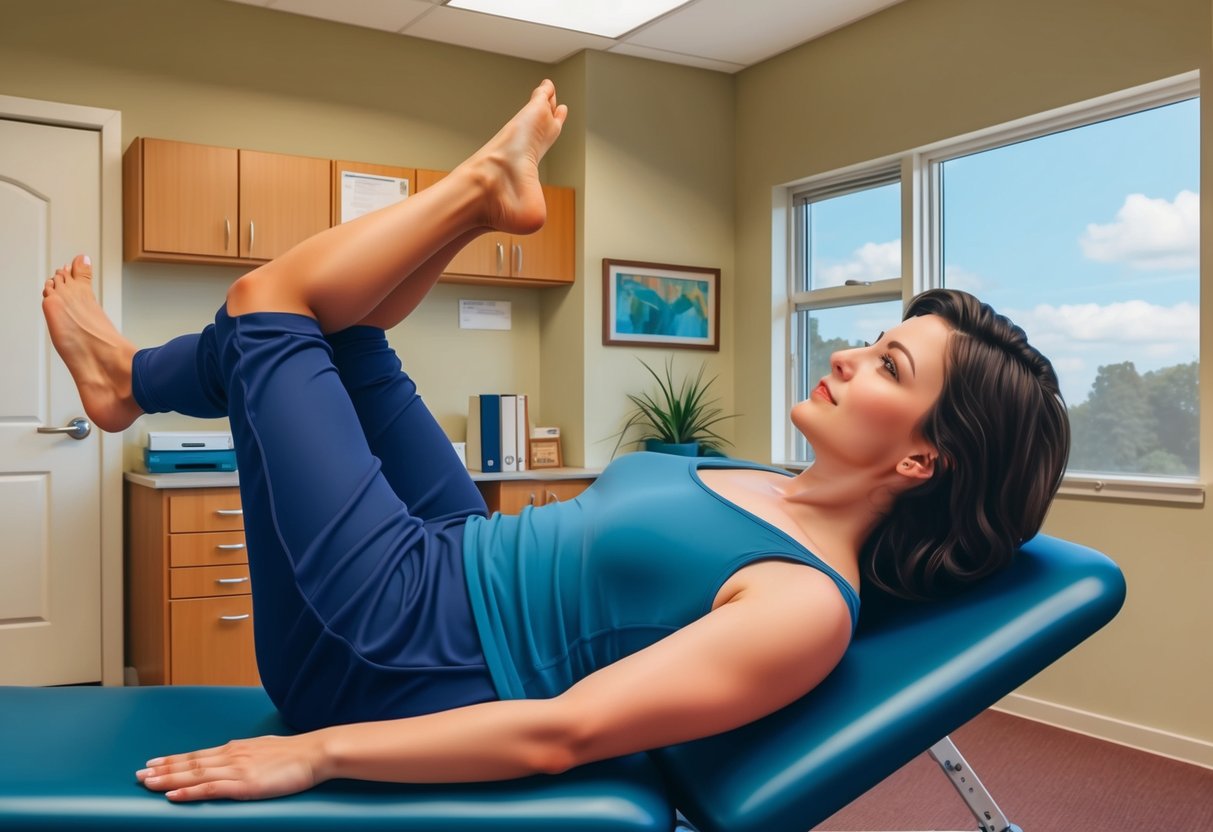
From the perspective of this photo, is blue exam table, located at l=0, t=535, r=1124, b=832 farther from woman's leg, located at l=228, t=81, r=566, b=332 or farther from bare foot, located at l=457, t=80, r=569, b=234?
bare foot, located at l=457, t=80, r=569, b=234

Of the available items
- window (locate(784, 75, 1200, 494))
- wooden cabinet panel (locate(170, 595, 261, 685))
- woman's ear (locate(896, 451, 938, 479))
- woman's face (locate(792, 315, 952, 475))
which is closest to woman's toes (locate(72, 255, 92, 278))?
woman's face (locate(792, 315, 952, 475))

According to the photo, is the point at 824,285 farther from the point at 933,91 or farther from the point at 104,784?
the point at 104,784

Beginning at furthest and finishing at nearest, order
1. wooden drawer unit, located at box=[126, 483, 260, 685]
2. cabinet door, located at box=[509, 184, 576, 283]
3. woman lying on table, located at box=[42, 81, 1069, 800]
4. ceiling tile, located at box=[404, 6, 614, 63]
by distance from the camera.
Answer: cabinet door, located at box=[509, 184, 576, 283]
ceiling tile, located at box=[404, 6, 614, 63]
wooden drawer unit, located at box=[126, 483, 260, 685]
woman lying on table, located at box=[42, 81, 1069, 800]

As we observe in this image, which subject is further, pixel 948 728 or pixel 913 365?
pixel 913 365

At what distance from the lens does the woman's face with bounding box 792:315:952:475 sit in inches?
54.8

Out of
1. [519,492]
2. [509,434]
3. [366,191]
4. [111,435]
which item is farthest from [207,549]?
[366,191]

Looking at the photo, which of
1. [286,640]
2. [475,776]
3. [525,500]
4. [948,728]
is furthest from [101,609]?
[948,728]

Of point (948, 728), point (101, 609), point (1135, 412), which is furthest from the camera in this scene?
point (101, 609)

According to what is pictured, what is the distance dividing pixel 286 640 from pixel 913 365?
0.88 metres

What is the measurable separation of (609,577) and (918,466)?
1.40 ft

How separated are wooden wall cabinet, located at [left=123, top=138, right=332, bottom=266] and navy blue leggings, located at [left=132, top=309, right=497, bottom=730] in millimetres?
2555

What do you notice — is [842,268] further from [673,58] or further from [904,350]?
[904,350]

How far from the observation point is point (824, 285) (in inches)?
181

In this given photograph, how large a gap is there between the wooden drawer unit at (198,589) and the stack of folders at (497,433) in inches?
41.6
